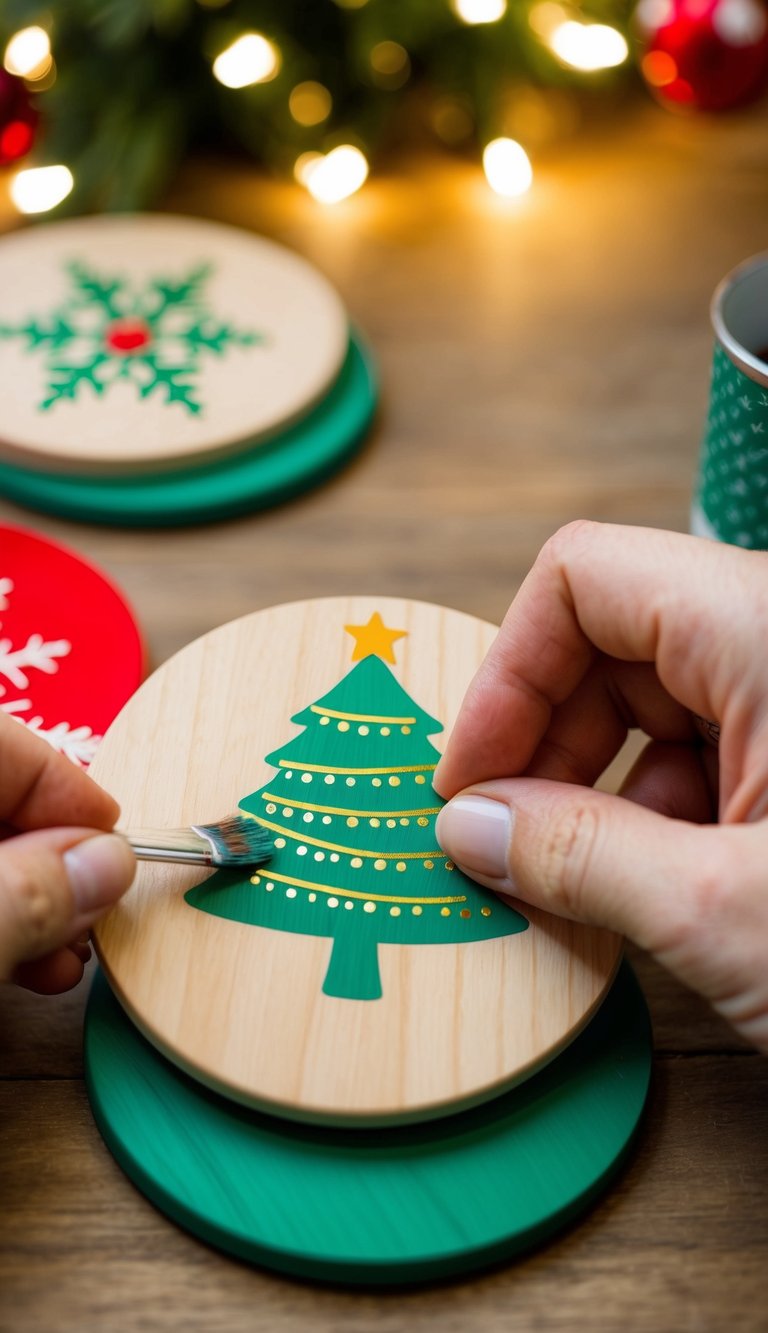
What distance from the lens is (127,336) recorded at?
3.24 ft

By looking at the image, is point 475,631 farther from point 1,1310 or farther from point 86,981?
point 1,1310

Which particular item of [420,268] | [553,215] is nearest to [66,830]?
[420,268]

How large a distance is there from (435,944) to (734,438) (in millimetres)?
366

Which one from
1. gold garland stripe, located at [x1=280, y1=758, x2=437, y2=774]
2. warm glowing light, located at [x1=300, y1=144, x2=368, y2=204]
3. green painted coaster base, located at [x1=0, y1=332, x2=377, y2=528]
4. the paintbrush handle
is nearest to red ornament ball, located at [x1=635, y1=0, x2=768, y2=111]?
warm glowing light, located at [x1=300, y1=144, x2=368, y2=204]

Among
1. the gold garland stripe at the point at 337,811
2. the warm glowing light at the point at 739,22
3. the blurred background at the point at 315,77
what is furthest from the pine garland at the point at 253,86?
the gold garland stripe at the point at 337,811

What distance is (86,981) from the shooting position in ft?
2.09

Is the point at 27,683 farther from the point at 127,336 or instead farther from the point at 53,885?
the point at 127,336

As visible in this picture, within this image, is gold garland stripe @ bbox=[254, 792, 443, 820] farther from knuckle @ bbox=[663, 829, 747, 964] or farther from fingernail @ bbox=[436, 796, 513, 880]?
knuckle @ bbox=[663, 829, 747, 964]

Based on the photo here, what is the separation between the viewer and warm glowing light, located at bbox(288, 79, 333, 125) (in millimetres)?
1169

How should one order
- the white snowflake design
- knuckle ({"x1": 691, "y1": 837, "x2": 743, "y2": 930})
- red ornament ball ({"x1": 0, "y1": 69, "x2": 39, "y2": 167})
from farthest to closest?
red ornament ball ({"x1": 0, "y1": 69, "x2": 39, "y2": 167}) → the white snowflake design → knuckle ({"x1": 691, "y1": 837, "x2": 743, "y2": 930})

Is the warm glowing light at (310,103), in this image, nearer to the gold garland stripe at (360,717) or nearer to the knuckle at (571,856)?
the gold garland stripe at (360,717)

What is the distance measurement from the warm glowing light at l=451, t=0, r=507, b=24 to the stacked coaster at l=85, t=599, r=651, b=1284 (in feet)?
2.56

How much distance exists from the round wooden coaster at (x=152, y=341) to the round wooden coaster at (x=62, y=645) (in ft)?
0.34

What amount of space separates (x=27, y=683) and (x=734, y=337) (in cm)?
50
